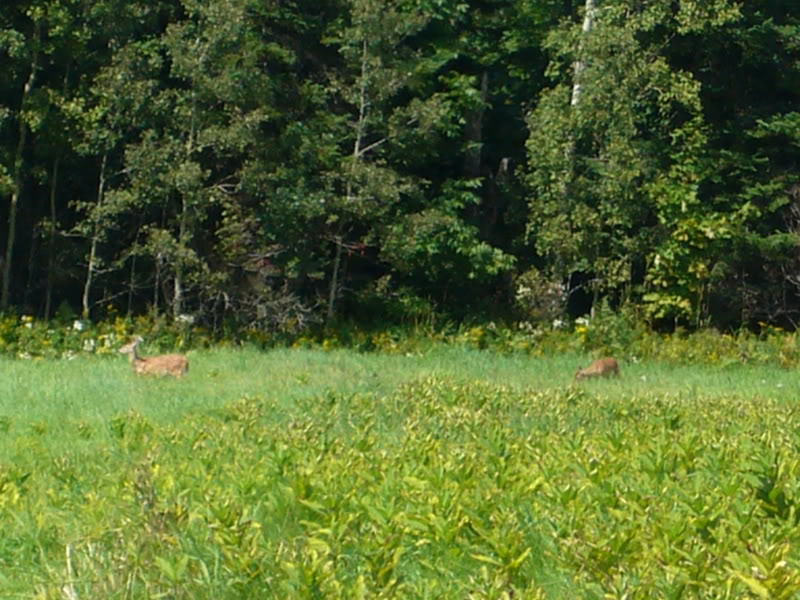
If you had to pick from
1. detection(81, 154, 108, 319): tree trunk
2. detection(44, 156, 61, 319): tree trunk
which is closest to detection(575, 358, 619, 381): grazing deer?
detection(81, 154, 108, 319): tree trunk

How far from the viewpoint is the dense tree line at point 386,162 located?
18.8m

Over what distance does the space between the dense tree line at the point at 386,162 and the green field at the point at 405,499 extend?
8.89 m

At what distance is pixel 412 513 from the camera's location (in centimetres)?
570

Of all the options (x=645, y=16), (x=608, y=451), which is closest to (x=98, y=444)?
(x=608, y=451)

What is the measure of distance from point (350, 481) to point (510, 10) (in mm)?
18888

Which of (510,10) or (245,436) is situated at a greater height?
(510,10)

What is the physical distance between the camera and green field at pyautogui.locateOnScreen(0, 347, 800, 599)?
4.96m

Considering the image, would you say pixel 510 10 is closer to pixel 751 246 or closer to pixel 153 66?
pixel 751 246

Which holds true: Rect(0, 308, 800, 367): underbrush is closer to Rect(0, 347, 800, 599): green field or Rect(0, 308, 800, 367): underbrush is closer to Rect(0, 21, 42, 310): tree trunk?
Rect(0, 21, 42, 310): tree trunk

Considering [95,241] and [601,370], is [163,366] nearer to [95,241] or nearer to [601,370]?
[601,370]

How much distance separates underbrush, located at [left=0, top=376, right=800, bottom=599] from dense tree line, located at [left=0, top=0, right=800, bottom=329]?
34.9ft

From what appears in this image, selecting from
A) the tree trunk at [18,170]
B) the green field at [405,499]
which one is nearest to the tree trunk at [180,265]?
the tree trunk at [18,170]

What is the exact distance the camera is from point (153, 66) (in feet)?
61.6

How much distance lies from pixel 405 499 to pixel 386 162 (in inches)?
614
